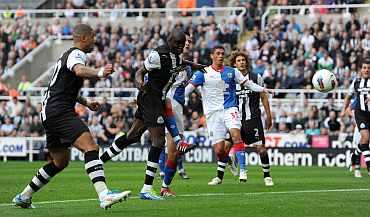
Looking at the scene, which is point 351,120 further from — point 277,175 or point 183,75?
point 183,75

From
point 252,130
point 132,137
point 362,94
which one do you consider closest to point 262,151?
point 252,130

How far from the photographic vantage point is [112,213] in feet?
46.1

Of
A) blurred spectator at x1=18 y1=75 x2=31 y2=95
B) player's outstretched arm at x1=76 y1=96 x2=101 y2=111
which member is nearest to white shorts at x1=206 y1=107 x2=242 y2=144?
Answer: player's outstretched arm at x1=76 y1=96 x2=101 y2=111

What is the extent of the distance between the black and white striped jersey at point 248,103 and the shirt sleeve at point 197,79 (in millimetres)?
1349

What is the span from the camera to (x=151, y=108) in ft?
55.6

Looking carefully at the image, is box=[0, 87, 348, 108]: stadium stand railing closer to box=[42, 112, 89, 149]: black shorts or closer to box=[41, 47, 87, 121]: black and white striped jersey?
box=[41, 47, 87, 121]: black and white striped jersey

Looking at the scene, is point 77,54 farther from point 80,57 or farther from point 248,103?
point 248,103

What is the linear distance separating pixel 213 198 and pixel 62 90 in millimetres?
3507

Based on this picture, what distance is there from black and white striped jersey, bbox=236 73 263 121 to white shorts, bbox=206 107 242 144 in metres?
1.00

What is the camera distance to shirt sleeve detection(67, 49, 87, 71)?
46.0 feet

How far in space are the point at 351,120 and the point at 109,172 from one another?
984 centimetres

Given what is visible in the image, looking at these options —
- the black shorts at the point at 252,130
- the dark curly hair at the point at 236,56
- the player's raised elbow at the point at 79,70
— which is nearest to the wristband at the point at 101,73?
the player's raised elbow at the point at 79,70

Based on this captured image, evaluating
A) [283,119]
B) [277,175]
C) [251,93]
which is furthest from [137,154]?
[251,93]

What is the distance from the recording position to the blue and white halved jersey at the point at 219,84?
20672mm
